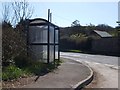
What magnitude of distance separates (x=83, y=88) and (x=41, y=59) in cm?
677

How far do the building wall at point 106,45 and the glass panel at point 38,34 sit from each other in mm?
25133

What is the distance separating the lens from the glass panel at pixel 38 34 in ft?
55.2

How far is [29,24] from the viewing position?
55.3 feet

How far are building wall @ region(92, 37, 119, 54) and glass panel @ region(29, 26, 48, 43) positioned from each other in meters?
25.1

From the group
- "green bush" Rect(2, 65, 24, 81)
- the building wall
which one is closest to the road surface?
"green bush" Rect(2, 65, 24, 81)

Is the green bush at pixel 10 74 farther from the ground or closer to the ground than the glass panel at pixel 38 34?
closer to the ground

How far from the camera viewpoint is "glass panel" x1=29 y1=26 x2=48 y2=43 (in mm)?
16828

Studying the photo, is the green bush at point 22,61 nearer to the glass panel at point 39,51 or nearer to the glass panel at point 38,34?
the glass panel at point 39,51

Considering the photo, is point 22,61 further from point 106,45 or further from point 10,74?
point 106,45

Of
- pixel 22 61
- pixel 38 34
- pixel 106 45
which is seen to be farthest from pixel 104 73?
pixel 106 45

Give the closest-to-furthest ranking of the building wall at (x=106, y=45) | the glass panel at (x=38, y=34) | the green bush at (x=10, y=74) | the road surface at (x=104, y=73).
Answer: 1. the green bush at (x=10, y=74)
2. the road surface at (x=104, y=73)
3. the glass panel at (x=38, y=34)
4. the building wall at (x=106, y=45)

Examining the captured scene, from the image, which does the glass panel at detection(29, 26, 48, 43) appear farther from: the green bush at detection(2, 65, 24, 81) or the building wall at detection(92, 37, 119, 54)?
the building wall at detection(92, 37, 119, 54)

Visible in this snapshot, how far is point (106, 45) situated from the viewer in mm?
43094

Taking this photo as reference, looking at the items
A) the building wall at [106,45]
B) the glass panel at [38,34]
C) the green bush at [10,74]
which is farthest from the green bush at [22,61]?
the building wall at [106,45]
